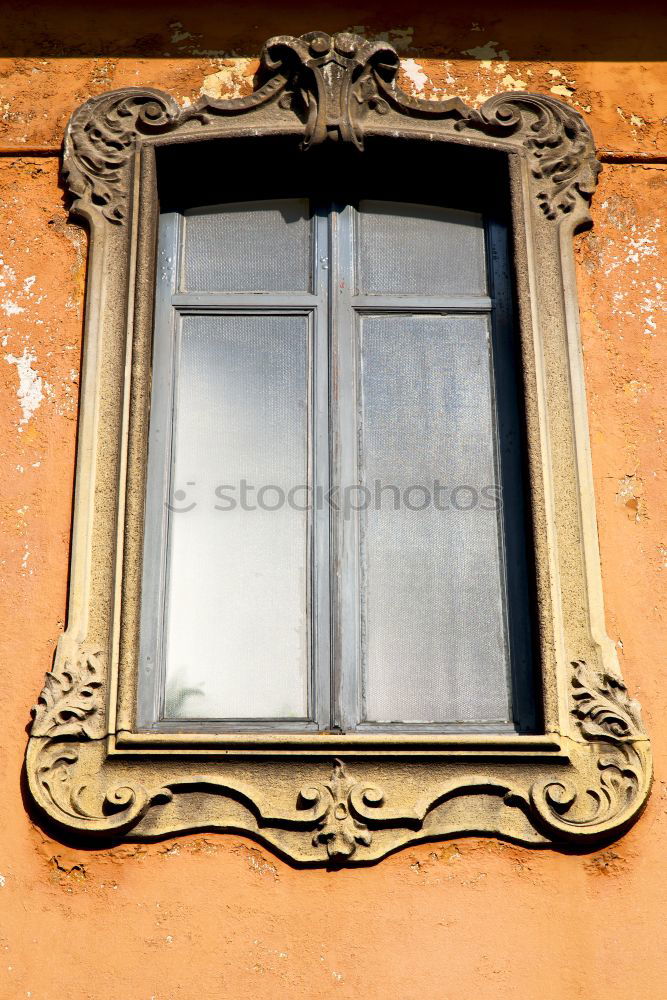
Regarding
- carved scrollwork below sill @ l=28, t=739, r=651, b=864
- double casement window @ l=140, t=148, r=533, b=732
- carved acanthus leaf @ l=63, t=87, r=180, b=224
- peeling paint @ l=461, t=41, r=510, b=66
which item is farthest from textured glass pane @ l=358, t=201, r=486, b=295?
carved scrollwork below sill @ l=28, t=739, r=651, b=864

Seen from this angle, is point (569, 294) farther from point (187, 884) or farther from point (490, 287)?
point (187, 884)

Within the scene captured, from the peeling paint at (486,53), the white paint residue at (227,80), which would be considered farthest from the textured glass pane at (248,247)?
the peeling paint at (486,53)

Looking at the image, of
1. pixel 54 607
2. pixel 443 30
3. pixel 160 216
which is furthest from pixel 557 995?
pixel 443 30

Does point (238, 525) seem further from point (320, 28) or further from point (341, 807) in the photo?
point (320, 28)

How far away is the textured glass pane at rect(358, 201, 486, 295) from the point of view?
175 inches

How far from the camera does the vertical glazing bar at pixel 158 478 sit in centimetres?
386

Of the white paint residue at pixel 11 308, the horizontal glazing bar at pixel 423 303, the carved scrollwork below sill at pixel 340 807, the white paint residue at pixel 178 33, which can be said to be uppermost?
the white paint residue at pixel 178 33

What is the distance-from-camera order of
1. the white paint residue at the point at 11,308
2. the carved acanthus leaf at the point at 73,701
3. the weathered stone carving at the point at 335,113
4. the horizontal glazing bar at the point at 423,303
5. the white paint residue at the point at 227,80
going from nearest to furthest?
the carved acanthus leaf at the point at 73,701 → the white paint residue at the point at 11,308 → the horizontal glazing bar at the point at 423,303 → the weathered stone carving at the point at 335,113 → the white paint residue at the point at 227,80

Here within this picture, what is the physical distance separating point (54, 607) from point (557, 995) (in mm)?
1800

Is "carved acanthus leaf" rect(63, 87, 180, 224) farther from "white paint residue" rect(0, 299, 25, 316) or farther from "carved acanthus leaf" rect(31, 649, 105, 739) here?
"carved acanthus leaf" rect(31, 649, 105, 739)

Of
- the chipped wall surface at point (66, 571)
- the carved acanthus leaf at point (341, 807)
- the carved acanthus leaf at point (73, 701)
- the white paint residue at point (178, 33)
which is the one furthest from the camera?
the white paint residue at point (178, 33)

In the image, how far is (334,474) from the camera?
4.09 metres

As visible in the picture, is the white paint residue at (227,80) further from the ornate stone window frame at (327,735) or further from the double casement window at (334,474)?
the double casement window at (334,474)

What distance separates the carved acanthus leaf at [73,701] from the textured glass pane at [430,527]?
2.66 ft
